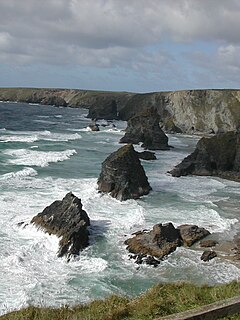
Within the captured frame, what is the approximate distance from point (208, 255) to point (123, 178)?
14.0m

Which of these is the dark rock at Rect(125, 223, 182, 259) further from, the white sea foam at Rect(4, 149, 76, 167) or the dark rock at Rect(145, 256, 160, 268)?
the white sea foam at Rect(4, 149, 76, 167)

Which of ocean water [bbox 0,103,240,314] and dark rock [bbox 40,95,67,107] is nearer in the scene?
ocean water [bbox 0,103,240,314]

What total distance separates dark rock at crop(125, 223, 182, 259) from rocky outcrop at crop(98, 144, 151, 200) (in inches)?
380

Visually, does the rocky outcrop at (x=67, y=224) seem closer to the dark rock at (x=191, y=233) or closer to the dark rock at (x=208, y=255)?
the dark rock at (x=191, y=233)

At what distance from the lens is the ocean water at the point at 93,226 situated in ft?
64.0

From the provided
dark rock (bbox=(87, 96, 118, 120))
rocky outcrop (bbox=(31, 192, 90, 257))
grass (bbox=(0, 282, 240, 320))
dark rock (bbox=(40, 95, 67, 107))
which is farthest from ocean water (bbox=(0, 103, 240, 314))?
dark rock (bbox=(40, 95, 67, 107))

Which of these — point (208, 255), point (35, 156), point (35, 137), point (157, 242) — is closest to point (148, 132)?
point (35, 137)

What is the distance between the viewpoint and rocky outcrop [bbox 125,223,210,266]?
23.6m

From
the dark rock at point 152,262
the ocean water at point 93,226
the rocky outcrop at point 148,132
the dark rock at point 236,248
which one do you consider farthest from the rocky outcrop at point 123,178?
the rocky outcrop at point 148,132

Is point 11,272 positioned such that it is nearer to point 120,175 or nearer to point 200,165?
point 120,175

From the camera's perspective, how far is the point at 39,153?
5703 centimetres

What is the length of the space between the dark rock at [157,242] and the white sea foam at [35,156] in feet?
83.5

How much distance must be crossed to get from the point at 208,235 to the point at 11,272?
12.4 m

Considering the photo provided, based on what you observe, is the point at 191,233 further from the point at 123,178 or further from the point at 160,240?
the point at 123,178
